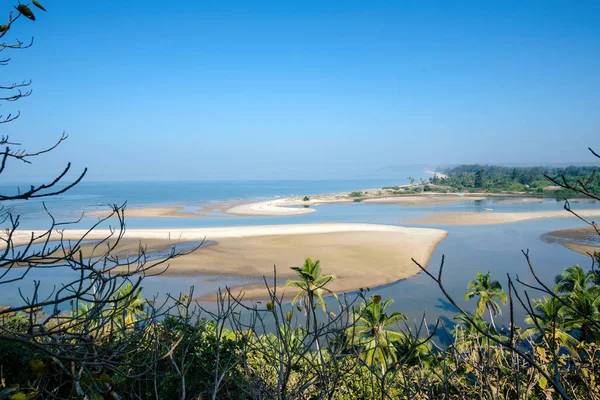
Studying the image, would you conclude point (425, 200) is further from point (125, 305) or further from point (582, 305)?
point (125, 305)

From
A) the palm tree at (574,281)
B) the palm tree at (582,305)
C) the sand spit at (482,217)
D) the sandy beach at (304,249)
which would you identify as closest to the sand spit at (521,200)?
the sand spit at (482,217)

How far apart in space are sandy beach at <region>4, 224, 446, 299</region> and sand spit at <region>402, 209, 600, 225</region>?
8.33 meters

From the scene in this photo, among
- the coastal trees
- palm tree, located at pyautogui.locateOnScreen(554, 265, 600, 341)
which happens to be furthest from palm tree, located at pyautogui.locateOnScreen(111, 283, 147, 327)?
palm tree, located at pyautogui.locateOnScreen(554, 265, 600, 341)

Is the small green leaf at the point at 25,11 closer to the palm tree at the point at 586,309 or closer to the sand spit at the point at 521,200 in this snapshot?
the palm tree at the point at 586,309

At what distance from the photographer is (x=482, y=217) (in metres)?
50.2

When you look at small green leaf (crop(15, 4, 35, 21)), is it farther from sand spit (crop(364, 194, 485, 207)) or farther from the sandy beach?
sand spit (crop(364, 194, 485, 207))

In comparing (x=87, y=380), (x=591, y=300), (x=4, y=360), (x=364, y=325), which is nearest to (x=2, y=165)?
(x=87, y=380)

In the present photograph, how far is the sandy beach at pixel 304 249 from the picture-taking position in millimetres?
24281

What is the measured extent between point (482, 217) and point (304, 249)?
3088 cm

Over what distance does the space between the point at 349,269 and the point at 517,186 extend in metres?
84.9

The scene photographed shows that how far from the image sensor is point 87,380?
2617 mm

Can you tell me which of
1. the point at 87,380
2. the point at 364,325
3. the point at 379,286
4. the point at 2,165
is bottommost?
the point at 379,286

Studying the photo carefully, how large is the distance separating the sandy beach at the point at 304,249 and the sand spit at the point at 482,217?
8.33 meters

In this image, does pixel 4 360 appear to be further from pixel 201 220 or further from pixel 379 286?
pixel 201 220
